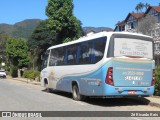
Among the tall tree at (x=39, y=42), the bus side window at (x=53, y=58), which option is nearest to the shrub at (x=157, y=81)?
the bus side window at (x=53, y=58)

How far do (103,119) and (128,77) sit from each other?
386 centimetres

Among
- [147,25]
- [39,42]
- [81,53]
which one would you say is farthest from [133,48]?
[147,25]

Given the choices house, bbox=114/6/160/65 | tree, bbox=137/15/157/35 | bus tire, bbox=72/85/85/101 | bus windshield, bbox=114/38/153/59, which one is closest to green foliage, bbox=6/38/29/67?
tree, bbox=137/15/157/35

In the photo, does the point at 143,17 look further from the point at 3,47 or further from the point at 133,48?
the point at 133,48

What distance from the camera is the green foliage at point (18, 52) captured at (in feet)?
187

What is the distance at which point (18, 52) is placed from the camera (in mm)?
57000

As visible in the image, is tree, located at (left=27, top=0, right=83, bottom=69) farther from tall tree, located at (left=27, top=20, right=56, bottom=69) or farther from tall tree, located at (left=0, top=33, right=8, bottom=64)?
tall tree, located at (left=0, top=33, right=8, bottom=64)

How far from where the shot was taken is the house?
71438 millimetres

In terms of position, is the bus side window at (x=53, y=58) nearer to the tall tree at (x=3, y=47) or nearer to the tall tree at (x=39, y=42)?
the tall tree at (x=39, y=42)

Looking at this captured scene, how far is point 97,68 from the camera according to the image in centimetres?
1488

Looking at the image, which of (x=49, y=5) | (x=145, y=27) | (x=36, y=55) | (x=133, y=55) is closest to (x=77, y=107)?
(x=133, y=55)

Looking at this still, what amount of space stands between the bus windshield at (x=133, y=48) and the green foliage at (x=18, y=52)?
4331cm

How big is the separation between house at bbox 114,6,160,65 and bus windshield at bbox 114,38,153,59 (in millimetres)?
51888

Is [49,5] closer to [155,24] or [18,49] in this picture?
[18,49]
